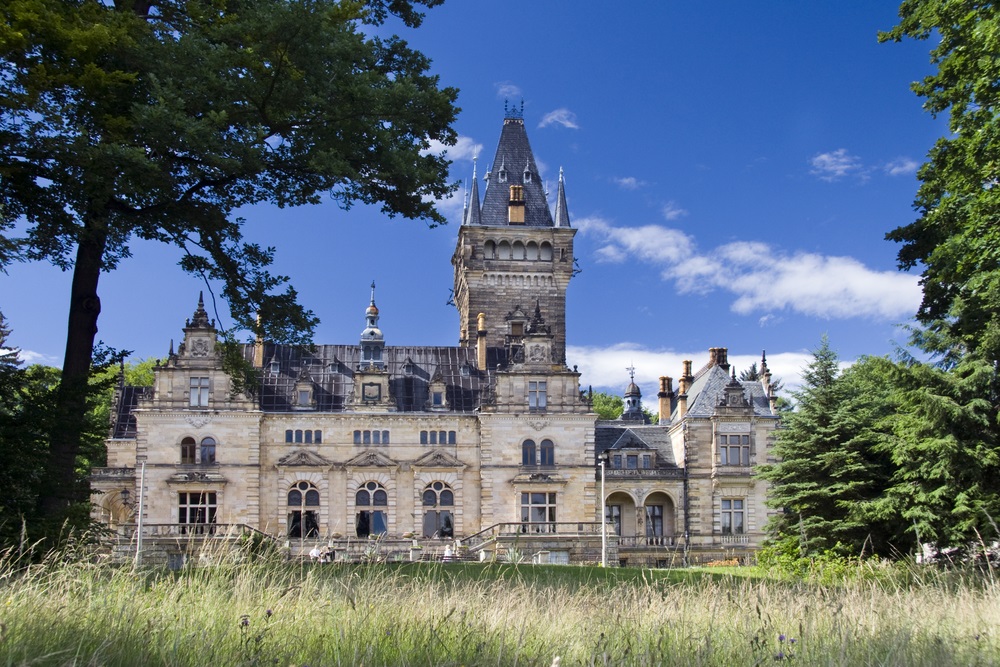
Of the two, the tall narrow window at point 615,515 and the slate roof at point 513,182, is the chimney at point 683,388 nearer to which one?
the tall narrow window at point 615,515

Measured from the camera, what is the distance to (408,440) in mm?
43969

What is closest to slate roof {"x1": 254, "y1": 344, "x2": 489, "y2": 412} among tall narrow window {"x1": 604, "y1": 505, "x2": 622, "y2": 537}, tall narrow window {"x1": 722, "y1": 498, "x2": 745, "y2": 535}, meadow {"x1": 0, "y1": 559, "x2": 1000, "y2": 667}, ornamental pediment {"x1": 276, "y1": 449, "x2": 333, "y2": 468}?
ornamental pediment {"x1": 276, "y1": 449, "x2": 333, "y2": 468}

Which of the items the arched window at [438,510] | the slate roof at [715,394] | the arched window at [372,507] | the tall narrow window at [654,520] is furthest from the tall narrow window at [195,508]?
the slate roof at [715,394]

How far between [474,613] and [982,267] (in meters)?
15.4

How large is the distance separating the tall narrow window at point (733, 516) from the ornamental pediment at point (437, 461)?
11.8m

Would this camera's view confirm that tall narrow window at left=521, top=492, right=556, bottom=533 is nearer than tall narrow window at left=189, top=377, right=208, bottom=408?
No

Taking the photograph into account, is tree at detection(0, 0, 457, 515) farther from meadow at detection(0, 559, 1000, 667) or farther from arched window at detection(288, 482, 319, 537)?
arched window at detection(288, 482, 319, 537)

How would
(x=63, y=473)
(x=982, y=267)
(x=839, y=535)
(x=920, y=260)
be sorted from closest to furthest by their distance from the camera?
(x=63, y=473) < (x=982, y=267) < (x=920, y=260) < (x=839, y=535)

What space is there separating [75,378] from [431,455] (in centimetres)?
2959

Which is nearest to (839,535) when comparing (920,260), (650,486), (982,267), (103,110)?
(920,260)

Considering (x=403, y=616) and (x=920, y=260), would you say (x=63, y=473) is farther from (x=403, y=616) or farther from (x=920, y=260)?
(x=920, y=260)

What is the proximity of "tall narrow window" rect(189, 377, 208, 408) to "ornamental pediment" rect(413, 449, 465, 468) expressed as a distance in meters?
9.24

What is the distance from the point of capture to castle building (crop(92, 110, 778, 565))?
4222cm

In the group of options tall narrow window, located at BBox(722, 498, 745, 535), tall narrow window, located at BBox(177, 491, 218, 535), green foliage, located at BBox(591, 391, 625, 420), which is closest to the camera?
tall narrow window, located at BBox(177, 491, 218, 535)
